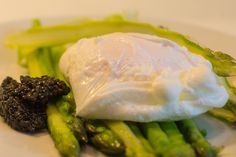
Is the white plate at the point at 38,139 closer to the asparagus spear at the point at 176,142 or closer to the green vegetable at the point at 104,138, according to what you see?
the green vegetable at the point at 104,138

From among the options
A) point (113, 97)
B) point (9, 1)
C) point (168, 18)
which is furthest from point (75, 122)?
point (9, 1)

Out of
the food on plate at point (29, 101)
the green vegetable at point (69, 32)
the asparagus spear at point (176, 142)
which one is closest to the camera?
the asparagus spear at point (176, 142)

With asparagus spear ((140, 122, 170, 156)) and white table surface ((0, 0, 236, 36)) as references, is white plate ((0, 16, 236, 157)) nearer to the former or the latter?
asparagus spear ((140, 122, 170, 156))

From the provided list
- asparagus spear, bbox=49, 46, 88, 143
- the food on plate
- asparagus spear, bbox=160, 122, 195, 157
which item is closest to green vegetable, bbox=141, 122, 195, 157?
asparagus spear, bbox=160, 122, 195, 157

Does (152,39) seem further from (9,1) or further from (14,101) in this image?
(9,1)

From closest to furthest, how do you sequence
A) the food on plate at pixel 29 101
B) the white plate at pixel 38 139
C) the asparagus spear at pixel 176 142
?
1. the asparagus spear at pixel 176 142
2. the white plate at pixel 38 139
3. the food on plate at pixel 29 101

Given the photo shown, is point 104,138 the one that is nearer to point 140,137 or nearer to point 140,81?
point 140,137

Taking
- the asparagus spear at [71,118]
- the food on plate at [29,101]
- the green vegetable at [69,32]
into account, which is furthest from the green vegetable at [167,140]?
the green vegetable at [69,32]
